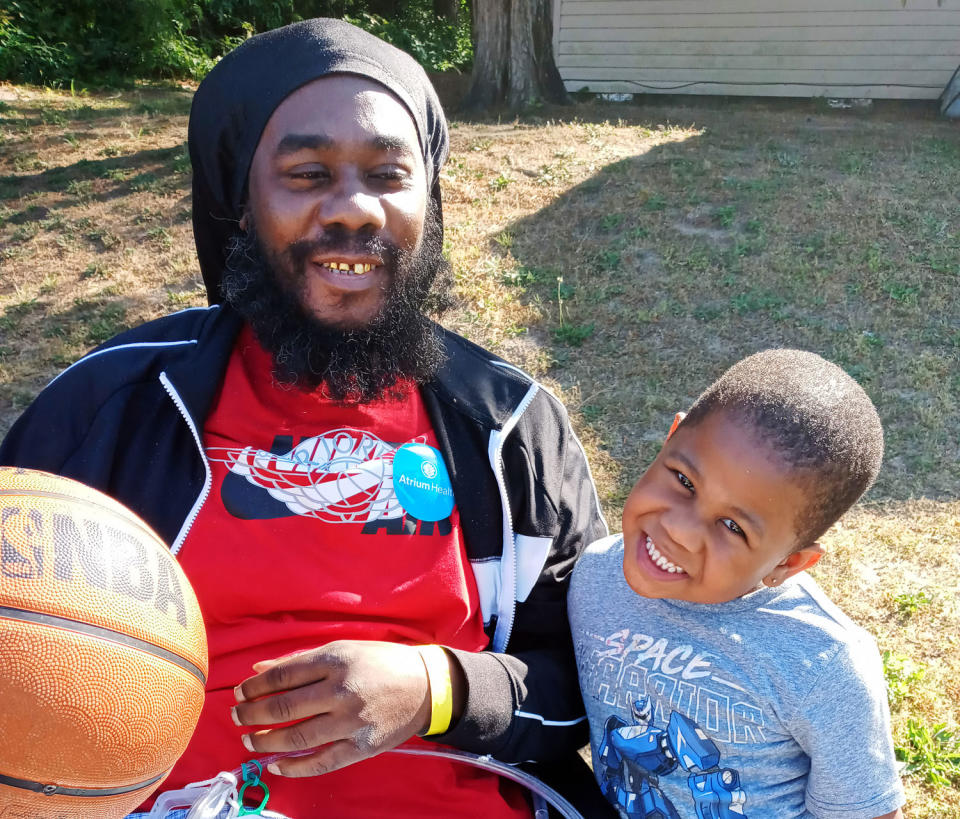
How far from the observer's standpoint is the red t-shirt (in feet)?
6.27

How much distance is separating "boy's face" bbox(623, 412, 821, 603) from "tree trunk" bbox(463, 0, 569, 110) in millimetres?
10323

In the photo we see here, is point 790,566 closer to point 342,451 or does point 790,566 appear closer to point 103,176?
point 342,451

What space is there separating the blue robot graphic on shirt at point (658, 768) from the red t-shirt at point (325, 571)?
241 millimetres

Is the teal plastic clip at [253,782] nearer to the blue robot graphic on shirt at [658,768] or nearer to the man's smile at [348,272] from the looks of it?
the blue robot graphic on shirt at [658,768]

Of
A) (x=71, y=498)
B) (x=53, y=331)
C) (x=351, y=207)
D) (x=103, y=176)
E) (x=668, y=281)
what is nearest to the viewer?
(x=71, y=498)

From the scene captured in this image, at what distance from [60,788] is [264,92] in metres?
1.65

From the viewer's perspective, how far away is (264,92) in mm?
2215

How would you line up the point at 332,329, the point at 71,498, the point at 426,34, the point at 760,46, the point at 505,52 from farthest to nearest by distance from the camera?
the point at 426,34 → the point at 760,46 → the point at 505,52 → the point at 332,329 → the point at 71,498

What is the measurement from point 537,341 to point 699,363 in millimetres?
1021

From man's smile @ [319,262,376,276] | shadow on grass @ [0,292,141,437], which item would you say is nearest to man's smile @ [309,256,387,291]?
man's smile @ [319,262,376,276]

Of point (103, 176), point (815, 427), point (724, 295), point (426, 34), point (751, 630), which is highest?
point (815, 427)

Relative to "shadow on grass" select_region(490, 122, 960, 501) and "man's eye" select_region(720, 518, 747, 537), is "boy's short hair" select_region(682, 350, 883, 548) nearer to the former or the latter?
"man's eye" select_region(720, 518, 747, 537)

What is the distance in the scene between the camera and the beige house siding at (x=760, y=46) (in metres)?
12.1

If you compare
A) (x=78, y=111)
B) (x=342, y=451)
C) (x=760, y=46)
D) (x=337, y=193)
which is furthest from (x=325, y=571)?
(x=760, y=46)
